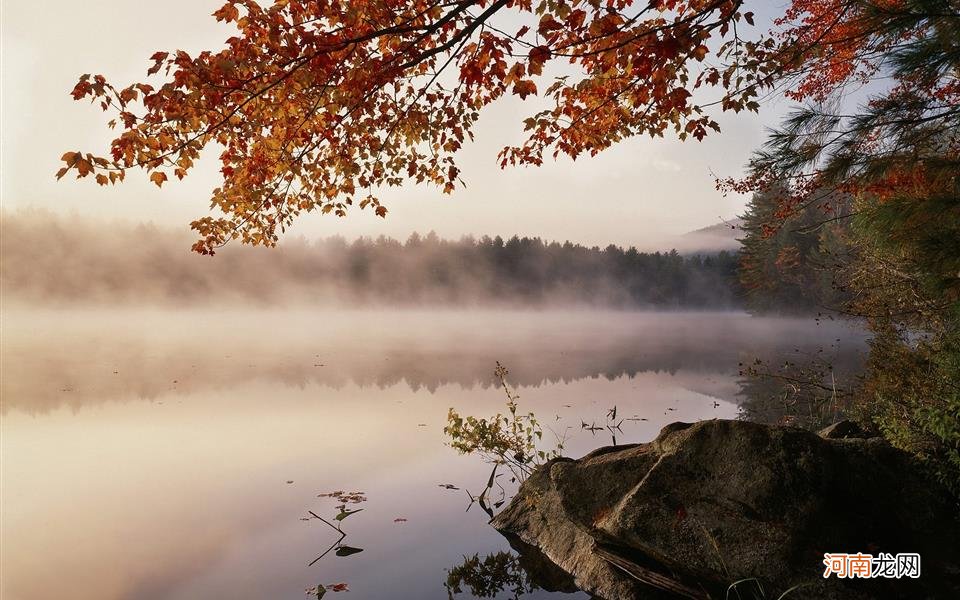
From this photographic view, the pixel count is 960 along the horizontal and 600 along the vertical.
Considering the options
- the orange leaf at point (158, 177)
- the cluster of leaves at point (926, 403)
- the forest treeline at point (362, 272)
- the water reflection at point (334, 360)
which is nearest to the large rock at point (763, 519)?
the cluster of leaves at point (926, 403)

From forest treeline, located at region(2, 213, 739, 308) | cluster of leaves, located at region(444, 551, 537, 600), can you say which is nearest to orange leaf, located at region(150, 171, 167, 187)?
cluster of leaves, located at region(444, 551, 537, 600)

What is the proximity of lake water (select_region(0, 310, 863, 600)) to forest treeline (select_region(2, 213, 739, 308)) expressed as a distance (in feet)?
192

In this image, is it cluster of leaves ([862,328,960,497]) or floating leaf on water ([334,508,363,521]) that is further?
floating leaf on water ([334,508,363,521])

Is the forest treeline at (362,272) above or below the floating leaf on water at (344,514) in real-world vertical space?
above

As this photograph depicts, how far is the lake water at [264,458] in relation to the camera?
5570 millimetres

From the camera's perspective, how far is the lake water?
5570 mm

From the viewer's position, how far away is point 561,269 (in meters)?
84.3

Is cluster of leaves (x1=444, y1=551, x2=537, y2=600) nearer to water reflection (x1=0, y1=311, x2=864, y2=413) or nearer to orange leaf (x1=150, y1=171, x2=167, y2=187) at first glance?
orange leaf (x1=150, y1=171, x2=167, y2=187)

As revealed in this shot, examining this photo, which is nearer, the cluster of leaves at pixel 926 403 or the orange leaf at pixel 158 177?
the cluster of leaves at pixel 926 403

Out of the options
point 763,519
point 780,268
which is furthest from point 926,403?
point 780,268

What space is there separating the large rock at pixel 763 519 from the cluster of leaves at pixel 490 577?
0.58 m

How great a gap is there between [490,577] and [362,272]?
8071 cm

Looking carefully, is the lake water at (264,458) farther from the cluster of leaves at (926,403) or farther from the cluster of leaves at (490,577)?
the cluster of leaves at (926,403)

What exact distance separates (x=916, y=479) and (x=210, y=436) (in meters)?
11.2
